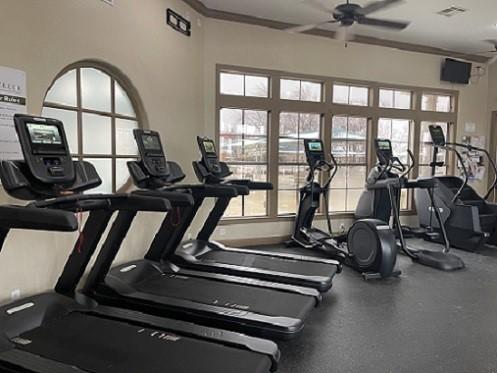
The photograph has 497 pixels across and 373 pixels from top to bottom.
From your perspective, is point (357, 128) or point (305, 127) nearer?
point (305, 127)

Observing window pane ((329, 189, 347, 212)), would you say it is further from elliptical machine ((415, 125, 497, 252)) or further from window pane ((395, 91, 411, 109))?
window pane ((395, 91, 411, 109))

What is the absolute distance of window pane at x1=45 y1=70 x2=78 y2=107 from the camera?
322 centimetres

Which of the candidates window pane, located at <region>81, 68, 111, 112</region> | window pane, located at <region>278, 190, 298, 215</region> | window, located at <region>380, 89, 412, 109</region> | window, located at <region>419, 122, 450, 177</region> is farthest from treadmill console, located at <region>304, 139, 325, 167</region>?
window pane, located at <region>81, 68, 111, 112</region>

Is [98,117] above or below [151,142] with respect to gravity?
above

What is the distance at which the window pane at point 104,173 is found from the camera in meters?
3.81

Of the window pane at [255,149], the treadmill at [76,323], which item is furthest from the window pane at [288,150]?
the treadmill at [76,323]

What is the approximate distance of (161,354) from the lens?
2.25 metres

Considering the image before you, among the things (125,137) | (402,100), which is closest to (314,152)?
(402,100)

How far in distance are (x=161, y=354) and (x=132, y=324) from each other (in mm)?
508

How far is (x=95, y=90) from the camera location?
3.71 meters

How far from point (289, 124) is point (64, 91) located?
11.9 ft

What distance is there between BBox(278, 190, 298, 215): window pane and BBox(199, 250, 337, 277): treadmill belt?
1.85 meters

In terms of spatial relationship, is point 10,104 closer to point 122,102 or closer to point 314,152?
point 122,102

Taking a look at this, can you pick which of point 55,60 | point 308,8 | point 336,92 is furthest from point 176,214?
point 336,92
